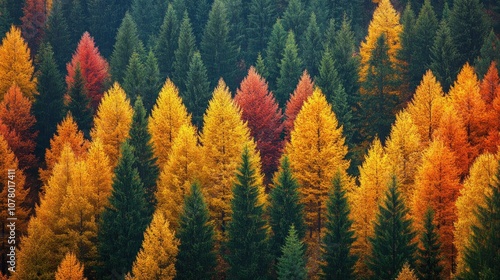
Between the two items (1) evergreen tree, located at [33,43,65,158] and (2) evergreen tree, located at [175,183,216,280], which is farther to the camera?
(1) evergreen tree, located at [33,43,65,158]

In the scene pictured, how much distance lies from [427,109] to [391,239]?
58.7ft

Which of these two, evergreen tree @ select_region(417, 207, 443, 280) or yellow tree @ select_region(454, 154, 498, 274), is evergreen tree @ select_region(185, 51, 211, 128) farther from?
yellow tree @ select_region(454, 154, 498, 274)

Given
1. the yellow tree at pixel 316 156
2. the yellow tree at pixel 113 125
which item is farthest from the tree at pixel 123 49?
the yellow tree at pixel 316 156

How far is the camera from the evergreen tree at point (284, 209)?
180 ft

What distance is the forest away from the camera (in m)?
51.5

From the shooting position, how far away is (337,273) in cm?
5125

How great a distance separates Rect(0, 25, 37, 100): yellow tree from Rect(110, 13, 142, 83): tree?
32.0ft

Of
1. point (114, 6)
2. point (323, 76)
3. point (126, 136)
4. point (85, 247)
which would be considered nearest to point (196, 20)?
point (114, 6)

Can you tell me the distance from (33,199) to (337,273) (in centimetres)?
3266

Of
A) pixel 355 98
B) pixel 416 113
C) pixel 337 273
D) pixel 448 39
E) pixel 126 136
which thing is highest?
pixel 448 39

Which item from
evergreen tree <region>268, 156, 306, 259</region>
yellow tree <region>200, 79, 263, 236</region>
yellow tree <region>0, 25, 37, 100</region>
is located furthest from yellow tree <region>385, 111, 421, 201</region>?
yellow tree <region>0, 25, 37, 100</region>

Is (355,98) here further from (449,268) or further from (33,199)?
(33,199)

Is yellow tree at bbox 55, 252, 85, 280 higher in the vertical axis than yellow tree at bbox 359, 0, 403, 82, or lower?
lower

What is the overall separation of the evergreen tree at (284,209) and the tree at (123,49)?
33570mm
